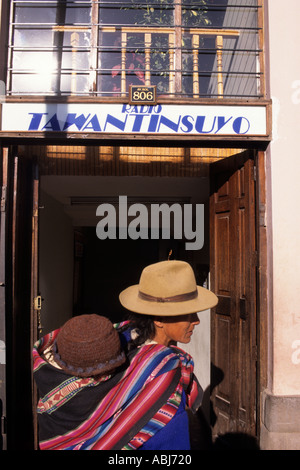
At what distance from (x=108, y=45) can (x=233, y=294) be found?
3081 mm

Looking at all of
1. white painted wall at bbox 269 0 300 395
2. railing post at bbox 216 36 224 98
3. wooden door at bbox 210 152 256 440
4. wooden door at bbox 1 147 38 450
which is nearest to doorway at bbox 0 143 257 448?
wooden door at bbox 210 152 256 440

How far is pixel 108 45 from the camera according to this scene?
4453 millimetres

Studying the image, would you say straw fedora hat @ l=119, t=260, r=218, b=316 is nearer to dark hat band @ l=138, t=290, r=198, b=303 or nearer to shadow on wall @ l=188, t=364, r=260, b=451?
dark hat band @ l=138, t=290, r=198, b=303

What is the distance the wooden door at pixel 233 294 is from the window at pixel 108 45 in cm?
95

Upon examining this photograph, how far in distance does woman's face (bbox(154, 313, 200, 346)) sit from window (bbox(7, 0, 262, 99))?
2574 millimetres

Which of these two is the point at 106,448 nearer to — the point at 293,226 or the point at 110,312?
the point at 293,226

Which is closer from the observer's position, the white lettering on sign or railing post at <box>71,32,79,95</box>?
the white lettering on sign

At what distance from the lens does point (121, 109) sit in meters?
3.69

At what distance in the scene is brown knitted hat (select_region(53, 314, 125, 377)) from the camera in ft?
4.97

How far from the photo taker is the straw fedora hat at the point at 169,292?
188cm

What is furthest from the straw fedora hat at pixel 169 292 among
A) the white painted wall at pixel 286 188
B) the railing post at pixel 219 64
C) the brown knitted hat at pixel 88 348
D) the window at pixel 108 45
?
the railing post at pixel 219 64

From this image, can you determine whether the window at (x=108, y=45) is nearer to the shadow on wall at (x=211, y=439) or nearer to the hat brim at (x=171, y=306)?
the hat brim at (x=171, y=306)

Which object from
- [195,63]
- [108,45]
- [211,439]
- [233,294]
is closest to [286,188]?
[233,294]

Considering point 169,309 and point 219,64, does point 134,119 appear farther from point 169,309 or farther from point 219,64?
point 169,309
